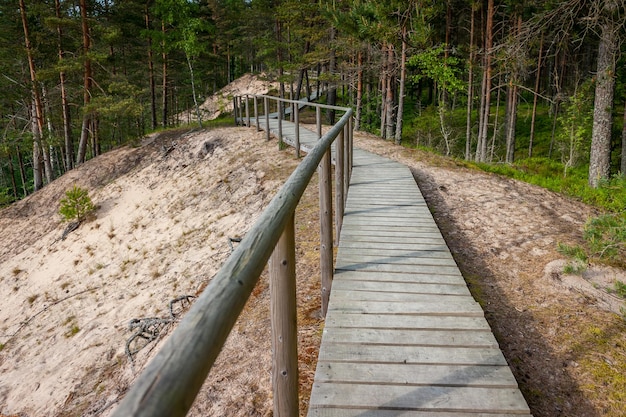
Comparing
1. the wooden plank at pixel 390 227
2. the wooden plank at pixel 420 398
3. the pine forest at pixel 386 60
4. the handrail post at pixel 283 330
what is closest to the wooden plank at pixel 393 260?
the wooden plank at pixel 390 227

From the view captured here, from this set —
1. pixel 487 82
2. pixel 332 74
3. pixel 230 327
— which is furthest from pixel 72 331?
pixel 487 82

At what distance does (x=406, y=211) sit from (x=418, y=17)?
952cm

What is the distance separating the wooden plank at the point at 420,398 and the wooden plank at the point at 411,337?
0.42 metres

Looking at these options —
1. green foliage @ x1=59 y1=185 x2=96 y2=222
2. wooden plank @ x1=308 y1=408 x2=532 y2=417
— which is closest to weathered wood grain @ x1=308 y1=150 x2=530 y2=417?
wooden plank @ x1=308 y1=408 x2=532 y2=417

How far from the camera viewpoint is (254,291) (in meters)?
4.68

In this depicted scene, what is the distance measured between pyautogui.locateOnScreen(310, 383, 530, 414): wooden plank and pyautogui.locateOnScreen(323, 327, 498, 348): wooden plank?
1.37 ft

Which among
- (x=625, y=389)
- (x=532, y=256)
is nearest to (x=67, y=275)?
(x=532, y=256)

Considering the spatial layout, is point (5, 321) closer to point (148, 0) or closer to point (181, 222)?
point (181, 222)

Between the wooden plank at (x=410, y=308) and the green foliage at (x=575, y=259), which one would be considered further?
the green foliage at (x=575, y=259)

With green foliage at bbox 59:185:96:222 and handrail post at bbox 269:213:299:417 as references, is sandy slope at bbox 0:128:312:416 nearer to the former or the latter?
green foliage at bbox 59:185:96:222

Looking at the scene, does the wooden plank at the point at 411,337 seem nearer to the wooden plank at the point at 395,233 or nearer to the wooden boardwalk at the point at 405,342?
the wooden boardwalk at the point at 405,342

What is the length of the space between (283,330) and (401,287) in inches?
78.1

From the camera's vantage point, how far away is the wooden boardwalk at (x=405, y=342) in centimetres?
210

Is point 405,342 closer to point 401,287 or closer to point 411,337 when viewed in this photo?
point 411,337
